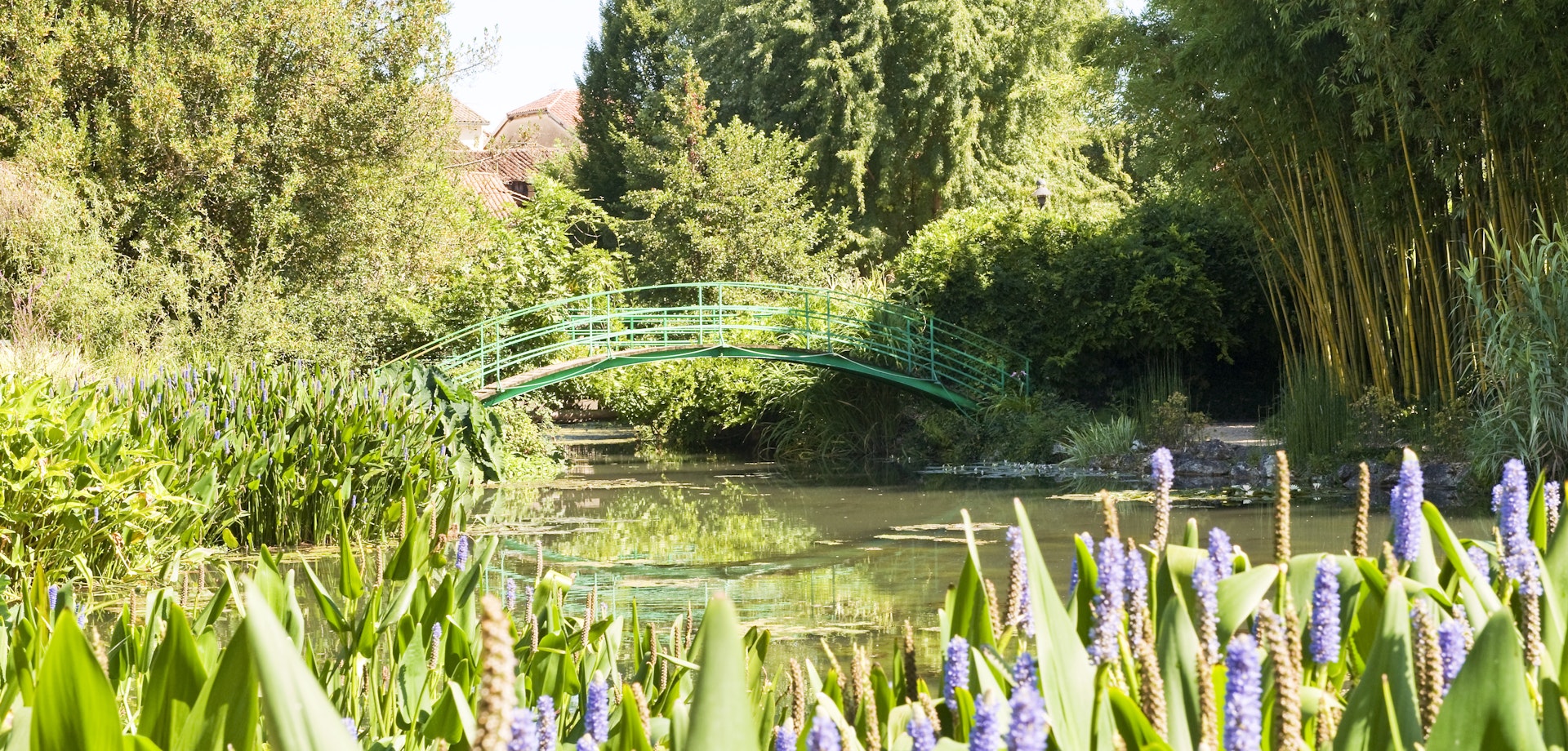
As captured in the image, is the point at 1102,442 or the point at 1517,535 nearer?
the point at 1517,535

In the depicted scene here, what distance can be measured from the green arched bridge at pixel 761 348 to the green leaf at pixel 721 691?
39.8 feet

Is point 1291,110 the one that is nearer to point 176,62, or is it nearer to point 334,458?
point 334,458

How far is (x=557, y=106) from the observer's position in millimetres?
43500

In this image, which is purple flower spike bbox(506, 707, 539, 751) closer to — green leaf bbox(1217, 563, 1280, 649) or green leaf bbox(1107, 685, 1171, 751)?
green leaf bbox(1107, 685, 1171, 751)

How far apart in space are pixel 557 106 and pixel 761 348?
30.8 metres

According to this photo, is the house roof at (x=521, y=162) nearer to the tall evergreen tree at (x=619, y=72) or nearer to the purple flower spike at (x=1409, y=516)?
the tall evergreen tree at (x=619, y=72)

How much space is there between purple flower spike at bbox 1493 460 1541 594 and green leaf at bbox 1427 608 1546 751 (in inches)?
21.8

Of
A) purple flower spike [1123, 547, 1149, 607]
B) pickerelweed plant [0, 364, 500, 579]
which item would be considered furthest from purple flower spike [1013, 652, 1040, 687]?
pickerelweed plant [0, 364, 500, 579]

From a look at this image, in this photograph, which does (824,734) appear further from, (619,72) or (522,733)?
(619,72)

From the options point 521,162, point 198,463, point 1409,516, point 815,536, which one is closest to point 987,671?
point 1409,516

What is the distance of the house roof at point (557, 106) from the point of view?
42.3 m

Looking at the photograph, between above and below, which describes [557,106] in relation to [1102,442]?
above

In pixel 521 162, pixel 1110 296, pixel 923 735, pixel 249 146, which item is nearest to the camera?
pixel 923 735

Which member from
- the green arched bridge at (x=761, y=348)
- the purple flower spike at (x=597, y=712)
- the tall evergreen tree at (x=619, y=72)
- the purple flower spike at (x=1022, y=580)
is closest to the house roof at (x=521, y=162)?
the tall evergreen tree at (x=619, y=72)
